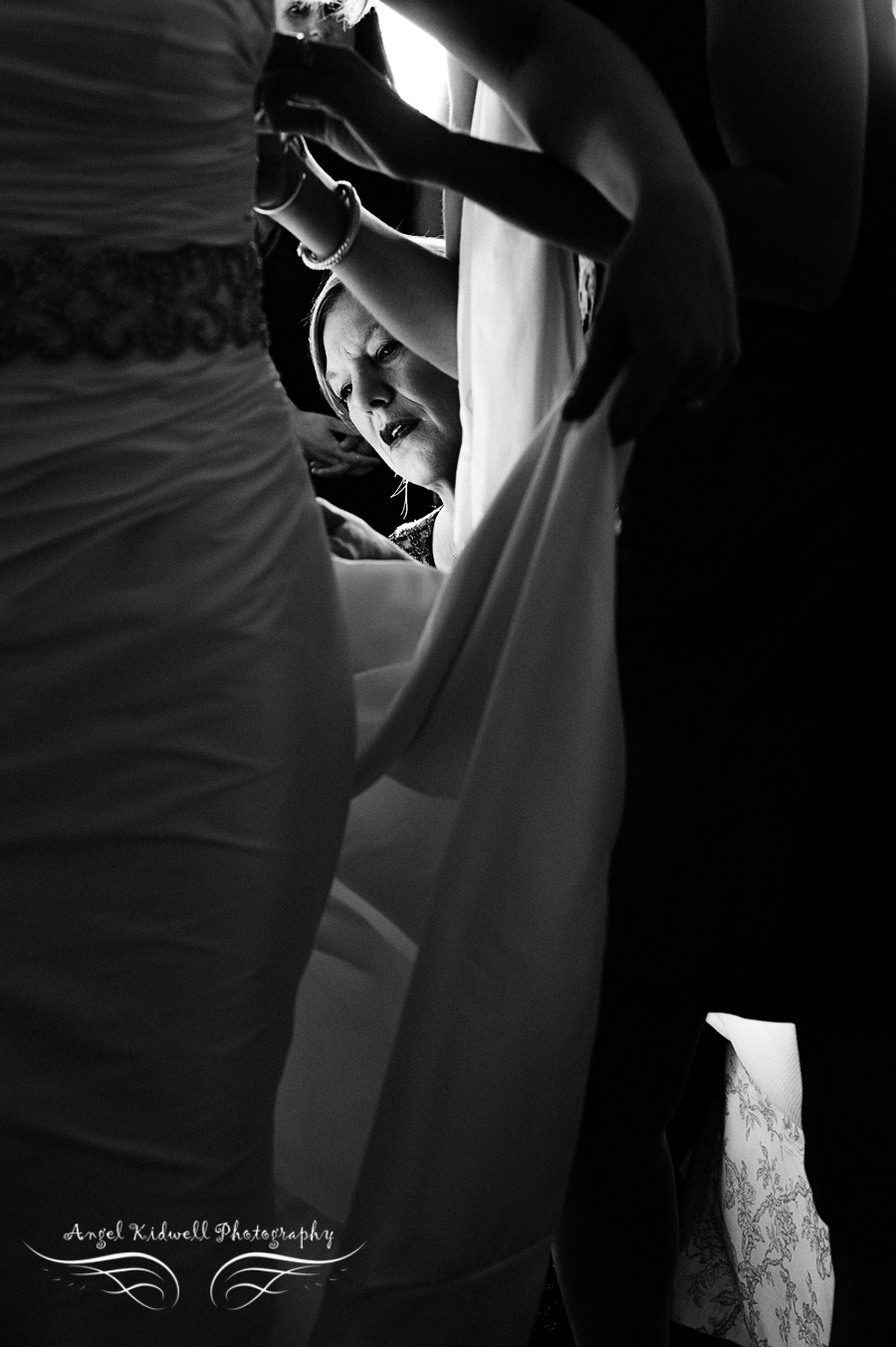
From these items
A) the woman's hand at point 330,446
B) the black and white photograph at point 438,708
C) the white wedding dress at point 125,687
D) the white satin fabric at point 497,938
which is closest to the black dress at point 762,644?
the black and white photograph at point 438,708

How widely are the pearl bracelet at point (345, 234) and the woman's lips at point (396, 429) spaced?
1.37 feet

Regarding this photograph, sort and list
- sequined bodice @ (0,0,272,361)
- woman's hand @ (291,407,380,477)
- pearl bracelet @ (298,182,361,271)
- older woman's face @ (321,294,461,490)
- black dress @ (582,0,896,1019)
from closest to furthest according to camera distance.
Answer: sequined bodice @ (0,0,272,361), black dress @ (582,0,896,1019), pearl bracelet @ (298,182,361,271), older woman's face @ (321,294,461,490), woman's hand @ (291,407,380,477)

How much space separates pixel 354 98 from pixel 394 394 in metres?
0.90

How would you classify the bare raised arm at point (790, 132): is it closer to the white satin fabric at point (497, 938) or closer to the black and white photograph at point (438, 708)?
the black and white photograph at point (438, 708)

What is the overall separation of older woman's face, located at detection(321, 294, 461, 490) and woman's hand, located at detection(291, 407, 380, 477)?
552 mm

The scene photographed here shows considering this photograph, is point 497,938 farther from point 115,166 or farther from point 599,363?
point 115,166

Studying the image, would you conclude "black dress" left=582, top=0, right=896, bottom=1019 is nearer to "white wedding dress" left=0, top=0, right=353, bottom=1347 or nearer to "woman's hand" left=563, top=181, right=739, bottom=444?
"woman's hand" left=563, top=181, right=739, bottom=444

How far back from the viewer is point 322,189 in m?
1.33

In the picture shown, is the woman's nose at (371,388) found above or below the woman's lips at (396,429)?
above

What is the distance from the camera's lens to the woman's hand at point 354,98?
0.91m

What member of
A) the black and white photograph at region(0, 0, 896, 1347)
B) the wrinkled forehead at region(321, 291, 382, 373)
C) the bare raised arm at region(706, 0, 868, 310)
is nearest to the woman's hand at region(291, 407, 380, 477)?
the wrinkled forehead at region(321, 291, 382, 373)

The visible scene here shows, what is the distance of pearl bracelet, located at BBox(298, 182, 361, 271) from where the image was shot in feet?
4.49

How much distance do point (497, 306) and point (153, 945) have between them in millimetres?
773

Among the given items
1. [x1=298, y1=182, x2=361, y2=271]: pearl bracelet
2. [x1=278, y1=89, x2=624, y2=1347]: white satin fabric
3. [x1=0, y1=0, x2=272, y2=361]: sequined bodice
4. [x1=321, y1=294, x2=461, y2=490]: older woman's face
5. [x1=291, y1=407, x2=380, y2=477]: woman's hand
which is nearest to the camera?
[x1=0, y1=0, x2=272, y2=361]: sequined bodice
